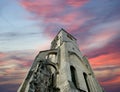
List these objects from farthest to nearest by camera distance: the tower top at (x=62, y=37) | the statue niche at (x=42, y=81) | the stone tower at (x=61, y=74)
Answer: the tower top at (x=62, y=37)
the stone tower at (x=61, y=74)
the statue niche at (x=42, y=81)

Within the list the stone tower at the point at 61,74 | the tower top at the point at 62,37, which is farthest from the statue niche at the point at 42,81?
the tower top at the point at 62,37

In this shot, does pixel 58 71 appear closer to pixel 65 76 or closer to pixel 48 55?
pixel 65 76

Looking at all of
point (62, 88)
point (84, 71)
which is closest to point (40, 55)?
point (84, 71)

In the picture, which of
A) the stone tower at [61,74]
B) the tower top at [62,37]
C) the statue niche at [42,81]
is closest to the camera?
the statue niche at [42,81]

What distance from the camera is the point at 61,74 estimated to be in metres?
15.6

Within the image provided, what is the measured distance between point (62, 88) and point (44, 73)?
2236 mm

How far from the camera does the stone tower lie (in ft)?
43.7

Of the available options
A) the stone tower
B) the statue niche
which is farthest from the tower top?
the statue niche

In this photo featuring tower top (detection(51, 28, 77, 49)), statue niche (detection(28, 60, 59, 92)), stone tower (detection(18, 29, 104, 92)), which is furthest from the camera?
tower top (detection(51, 28, 77, 49))

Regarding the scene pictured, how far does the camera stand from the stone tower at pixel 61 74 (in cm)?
1333

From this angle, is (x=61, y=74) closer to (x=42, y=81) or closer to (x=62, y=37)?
(x=42, y=81)

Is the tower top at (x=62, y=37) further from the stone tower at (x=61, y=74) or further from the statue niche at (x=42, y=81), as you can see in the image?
the statue niche at (x=42, y=81)

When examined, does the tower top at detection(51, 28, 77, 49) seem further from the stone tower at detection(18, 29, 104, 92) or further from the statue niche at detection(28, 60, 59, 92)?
the statue niche at detection(28, 60, 59, 92)

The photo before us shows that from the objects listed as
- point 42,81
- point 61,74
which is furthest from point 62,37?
point 42,81
